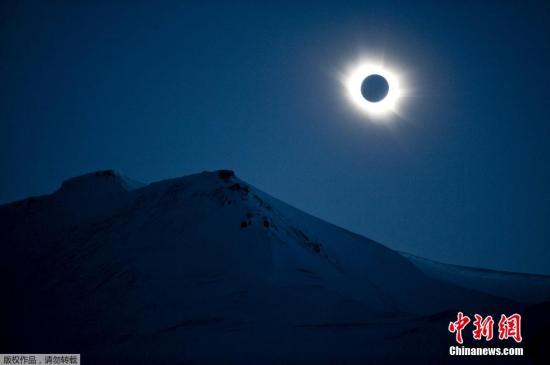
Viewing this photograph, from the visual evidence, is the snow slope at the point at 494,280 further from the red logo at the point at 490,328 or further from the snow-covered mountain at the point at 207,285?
the red logo at the point at 490,328

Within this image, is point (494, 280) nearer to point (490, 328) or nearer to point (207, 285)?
point (490, 328)

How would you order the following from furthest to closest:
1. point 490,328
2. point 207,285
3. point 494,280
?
point 494,280
point 207,285
point 490,328

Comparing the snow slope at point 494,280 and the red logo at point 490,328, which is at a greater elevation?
the snow slope at point 494,280

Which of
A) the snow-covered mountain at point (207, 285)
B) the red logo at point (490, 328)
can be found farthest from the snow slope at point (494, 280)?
the red logo at point (490, 328)

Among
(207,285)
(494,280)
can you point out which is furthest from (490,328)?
(494,280)

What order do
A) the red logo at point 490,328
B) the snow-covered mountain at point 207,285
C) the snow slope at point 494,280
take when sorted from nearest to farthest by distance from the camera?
the red logo at point 490,328, the snow-covered mountain at point 207,285, the snow slope at point 494,280

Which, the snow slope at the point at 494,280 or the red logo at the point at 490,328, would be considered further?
the snow slope at the point at 494,280

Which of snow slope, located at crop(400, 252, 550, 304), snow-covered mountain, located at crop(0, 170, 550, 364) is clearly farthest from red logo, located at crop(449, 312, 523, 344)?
snow slope, located at crop(400, 252, 550, 304)

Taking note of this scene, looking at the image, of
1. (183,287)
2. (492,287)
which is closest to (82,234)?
(183,287)
